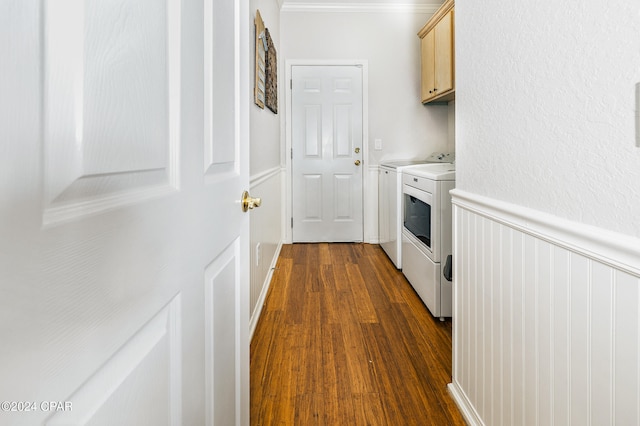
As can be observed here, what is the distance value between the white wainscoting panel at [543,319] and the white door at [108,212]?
76 cm

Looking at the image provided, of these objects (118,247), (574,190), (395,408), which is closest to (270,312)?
(395,408)

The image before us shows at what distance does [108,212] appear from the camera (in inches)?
16.6

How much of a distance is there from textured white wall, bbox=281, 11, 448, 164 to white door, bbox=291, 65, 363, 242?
183 mm

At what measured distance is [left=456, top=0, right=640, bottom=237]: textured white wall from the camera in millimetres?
734

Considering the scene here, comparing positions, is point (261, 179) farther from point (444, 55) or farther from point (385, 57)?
point (385, 57)

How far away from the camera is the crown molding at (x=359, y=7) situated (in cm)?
449

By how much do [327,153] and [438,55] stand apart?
1.57 meters

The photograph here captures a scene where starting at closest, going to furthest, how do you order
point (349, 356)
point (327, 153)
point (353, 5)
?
point (349, 356) → point (353, 5) → point (327, 153)

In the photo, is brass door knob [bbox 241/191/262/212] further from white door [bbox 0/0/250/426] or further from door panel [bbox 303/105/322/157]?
door panel [bbox 303/105/322/157]

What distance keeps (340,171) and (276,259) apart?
1.38 m

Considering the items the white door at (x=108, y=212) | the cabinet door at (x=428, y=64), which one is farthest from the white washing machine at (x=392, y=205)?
the white door at (x=108, y=212)

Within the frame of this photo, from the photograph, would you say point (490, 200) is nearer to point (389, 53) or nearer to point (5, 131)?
point (5, 131)

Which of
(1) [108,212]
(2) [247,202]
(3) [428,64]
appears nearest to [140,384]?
(1) [108,212]

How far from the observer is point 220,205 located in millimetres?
863
